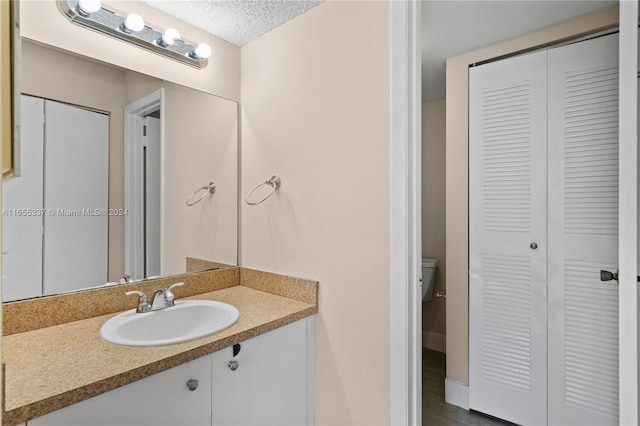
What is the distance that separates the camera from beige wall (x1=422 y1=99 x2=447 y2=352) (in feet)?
9.95

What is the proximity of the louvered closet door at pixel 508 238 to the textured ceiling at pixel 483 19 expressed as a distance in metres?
0.15

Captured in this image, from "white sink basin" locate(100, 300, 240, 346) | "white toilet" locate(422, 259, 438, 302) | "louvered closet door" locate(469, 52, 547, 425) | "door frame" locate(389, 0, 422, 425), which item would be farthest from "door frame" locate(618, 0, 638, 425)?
"white toilet" locate(422, 259, 438, 302)

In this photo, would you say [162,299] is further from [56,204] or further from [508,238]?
[508,238]

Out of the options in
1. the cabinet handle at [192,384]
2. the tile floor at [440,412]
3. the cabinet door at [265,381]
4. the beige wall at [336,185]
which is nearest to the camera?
the cabinet handle at [192,384]

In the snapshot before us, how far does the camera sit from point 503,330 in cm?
196

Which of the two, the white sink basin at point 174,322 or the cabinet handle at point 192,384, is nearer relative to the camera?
the cabinet handle at point 192,384

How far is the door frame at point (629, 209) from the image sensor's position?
1.24 m

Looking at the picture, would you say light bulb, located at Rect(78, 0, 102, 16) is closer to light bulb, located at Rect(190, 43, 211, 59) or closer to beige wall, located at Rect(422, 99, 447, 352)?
light bulb, located at Rect(190, 43, 211, 59)

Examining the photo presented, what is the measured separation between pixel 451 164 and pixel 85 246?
1.94 m

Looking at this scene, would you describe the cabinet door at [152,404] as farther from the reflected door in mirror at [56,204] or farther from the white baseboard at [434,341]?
the white baseboard at [434,341]

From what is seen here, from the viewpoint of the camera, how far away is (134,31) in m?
1.47

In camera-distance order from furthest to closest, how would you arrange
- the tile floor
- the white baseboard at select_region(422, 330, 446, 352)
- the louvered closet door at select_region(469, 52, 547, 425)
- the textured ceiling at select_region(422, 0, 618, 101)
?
the white baseboard at select_region(422, 330, 446, 352) → the tile floor → the louvered closet door at select_region(469, 52, 547, 425) → the textured ceiling at select_region(422, 0, 618, 101)

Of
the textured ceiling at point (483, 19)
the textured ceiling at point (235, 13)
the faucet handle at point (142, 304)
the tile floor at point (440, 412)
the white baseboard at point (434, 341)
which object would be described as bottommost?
the tile floor at point (440, 412)

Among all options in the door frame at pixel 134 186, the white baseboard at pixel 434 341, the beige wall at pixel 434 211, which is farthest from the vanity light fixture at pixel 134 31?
the white baseboard at pixel 434 341
